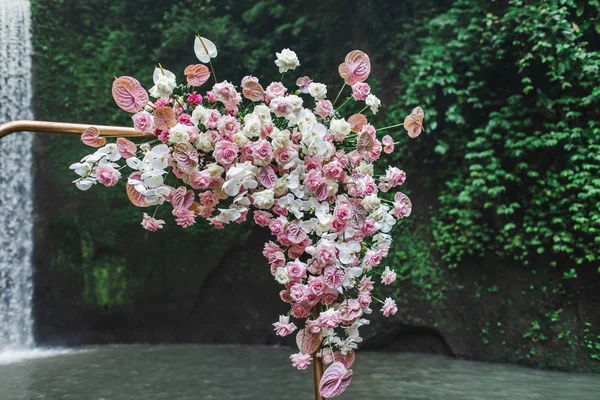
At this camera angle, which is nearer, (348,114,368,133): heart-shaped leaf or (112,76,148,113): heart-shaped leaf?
(112,76,148,113): heart-shaped leaf

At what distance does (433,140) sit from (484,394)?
9.12 ft

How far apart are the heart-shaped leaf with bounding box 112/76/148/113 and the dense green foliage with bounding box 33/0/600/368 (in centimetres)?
425

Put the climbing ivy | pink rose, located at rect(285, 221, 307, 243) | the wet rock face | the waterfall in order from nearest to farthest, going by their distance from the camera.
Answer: pink rose, located at rect(285, 221, 307, 243) → the climbing ivy → the wet rock face → the waterfall

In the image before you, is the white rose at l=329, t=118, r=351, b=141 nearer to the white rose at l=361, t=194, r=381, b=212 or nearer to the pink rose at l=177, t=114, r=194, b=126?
the white rose at l=361, t=194, r=381, b=212

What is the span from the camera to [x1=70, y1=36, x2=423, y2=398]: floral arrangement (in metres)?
1.63

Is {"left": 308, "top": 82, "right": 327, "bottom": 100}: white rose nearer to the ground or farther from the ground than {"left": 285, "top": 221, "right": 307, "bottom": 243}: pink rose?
farther from the ground

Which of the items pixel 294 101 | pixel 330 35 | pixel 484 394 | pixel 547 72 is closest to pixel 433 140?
pixel 547 72

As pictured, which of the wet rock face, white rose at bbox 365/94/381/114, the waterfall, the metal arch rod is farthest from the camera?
the waterfall

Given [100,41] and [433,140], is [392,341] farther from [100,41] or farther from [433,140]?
[100,41]

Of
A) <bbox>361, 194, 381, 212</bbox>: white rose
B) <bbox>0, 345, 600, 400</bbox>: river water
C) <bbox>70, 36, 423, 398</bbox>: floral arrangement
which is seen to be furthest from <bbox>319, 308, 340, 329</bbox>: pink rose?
<bbox>0, 345, 600, 400</bbox>: river water

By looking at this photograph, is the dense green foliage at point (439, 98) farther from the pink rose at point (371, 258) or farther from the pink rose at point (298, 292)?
the pink rose at point (298, 292)

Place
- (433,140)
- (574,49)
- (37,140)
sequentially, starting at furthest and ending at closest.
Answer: (37,140) < (433,140) < (574,49)

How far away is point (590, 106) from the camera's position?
5082mm

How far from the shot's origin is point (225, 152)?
1.63 metres
